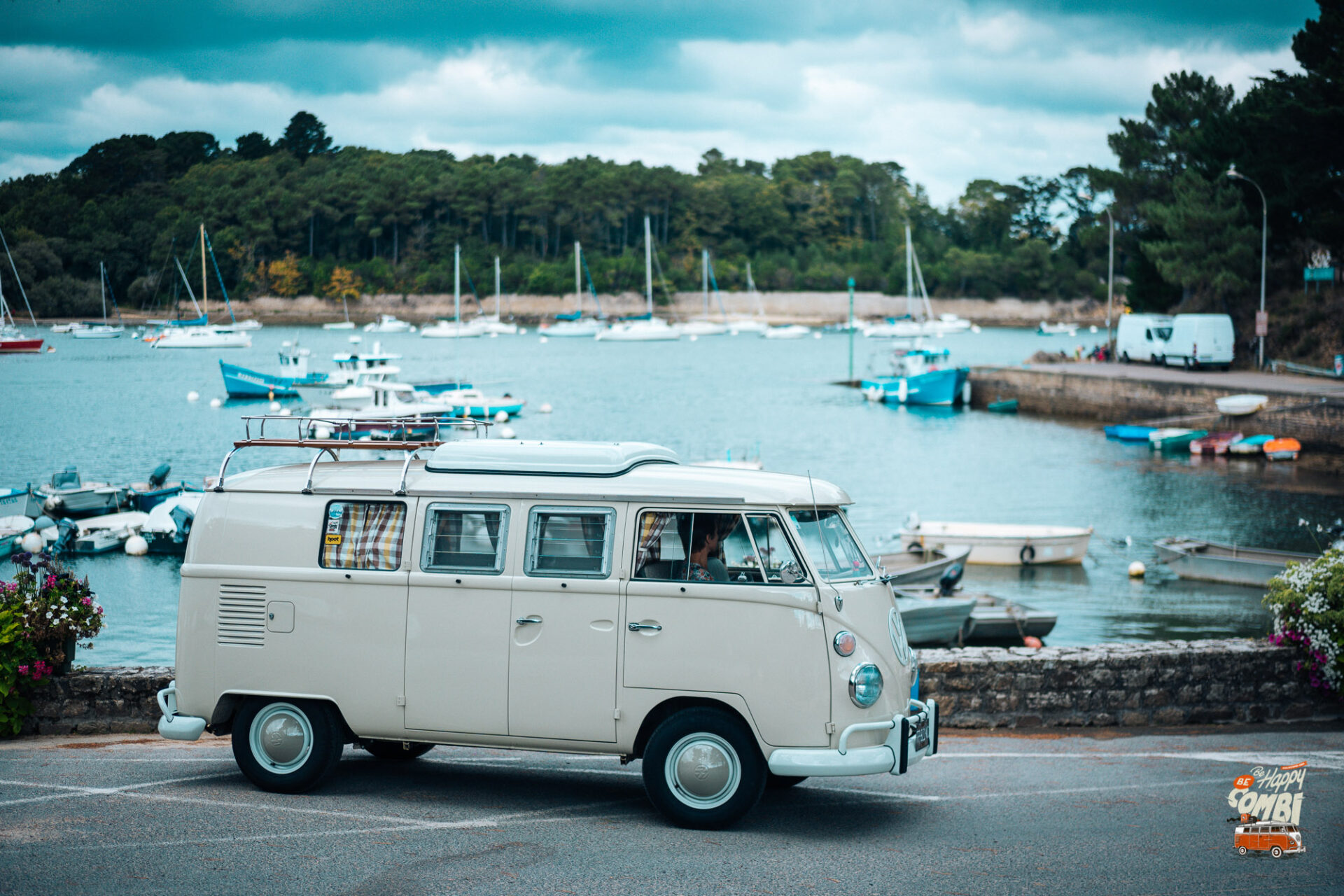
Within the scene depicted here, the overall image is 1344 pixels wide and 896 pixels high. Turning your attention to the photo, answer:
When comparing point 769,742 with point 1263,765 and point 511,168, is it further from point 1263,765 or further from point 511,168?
point 511,168

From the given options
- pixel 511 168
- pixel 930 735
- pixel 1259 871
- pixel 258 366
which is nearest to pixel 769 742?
pixel 930 735

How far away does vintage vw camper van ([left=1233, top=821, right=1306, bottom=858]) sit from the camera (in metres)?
7.14

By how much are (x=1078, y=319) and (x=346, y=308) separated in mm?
114391

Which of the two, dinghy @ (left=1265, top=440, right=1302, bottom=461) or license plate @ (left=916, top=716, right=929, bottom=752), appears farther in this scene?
dinghy @ (left=1265, top=440, right=1302, bottom=461)

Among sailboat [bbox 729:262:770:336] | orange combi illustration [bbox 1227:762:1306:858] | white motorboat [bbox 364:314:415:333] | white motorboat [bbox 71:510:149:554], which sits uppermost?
sailboat [bbox 729:262:770:336]

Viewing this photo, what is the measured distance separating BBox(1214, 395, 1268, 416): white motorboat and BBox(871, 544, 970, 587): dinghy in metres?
29.1

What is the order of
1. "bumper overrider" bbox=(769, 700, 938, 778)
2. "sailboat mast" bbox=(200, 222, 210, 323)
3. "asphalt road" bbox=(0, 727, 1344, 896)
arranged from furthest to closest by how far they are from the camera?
"sailboat mast" bbox=(200, 222, 210, 323)
"bumper overrider" bbox=(769, 700, 938, 778)
"asphalt road" bbox=(0, 727, 1344, 896)

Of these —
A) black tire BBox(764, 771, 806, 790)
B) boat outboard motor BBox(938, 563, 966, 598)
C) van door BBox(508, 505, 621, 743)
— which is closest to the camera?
van door BBox(508, 505, 621, 743)

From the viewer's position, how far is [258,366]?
288 ft

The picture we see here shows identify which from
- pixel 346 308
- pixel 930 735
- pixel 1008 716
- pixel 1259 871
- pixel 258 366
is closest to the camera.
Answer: pixel 1259 871

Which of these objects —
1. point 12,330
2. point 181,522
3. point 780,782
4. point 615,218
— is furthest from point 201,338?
point 615,218

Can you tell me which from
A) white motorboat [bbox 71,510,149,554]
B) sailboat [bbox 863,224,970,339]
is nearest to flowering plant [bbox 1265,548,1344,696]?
white motorboat [bbox 71,510,149,554]

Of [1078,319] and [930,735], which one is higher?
[1078,319]

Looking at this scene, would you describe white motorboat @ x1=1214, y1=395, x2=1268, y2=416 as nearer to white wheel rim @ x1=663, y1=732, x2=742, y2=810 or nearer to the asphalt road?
the asphalt road
